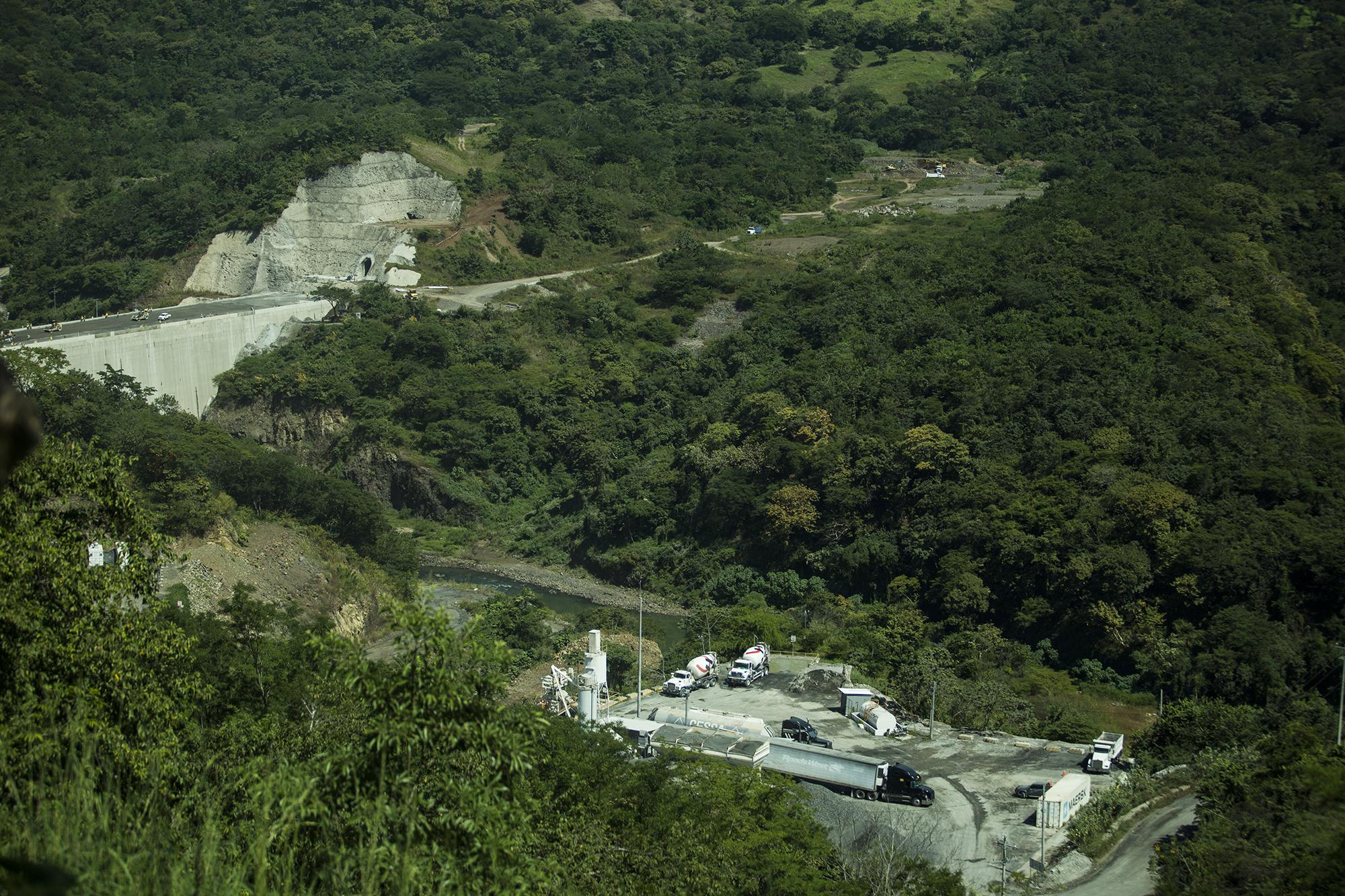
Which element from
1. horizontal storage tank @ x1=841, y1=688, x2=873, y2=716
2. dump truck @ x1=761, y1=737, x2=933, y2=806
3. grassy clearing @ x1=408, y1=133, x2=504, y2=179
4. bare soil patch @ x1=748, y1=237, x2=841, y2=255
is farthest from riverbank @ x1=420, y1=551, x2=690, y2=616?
grassy clearing @ x1=408, y1=133, x2=504, y2=179

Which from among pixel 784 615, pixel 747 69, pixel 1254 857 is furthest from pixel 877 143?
pixel 1254 857

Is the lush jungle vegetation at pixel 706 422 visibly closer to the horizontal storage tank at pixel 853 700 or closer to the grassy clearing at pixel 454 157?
the grassy clearing at pixel 454 157

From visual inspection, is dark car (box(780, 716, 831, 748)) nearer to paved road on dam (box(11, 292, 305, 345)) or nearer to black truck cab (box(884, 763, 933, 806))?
black truck cab (box(884, 763, 933, 806))

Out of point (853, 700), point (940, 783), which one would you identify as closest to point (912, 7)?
point (853, 700)

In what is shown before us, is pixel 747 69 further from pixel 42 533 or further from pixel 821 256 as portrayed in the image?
pixel 42 533

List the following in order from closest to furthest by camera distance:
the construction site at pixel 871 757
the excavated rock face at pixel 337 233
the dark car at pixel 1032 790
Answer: the construction site at pixel 871 757 → the dark car at pixel 1032 790 → the excavated rock face at pixel 337 233

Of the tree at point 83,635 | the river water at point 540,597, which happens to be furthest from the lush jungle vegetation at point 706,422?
the river water at point 540,597
